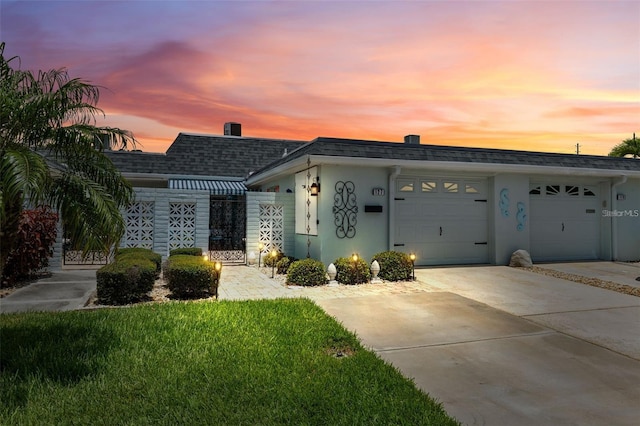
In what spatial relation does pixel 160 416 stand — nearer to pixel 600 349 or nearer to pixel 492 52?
pixel 600 349

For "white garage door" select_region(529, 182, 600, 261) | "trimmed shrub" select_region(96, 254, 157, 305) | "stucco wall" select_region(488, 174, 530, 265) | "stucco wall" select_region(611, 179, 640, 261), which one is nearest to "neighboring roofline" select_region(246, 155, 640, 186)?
"stucco wall" select_region(488, 174, 530, 265)

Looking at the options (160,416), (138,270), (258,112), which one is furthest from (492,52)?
(160,416)

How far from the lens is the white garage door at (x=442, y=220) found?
1180 centimetres

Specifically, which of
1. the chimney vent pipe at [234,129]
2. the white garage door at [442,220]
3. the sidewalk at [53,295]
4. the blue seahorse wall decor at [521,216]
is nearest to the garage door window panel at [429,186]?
the white garage door at [442,220]

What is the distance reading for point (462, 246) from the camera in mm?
12539

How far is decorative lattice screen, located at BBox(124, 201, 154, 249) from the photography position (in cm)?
1234

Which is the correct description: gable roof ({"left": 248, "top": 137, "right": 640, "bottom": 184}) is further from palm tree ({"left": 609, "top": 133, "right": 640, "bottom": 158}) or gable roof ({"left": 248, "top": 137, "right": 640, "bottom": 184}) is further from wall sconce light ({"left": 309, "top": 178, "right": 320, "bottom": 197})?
palm tree ({"left": 609, "top": 133, "right": 640, "bottom": 158})

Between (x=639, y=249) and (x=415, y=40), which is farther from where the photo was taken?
(x=639, y=249)

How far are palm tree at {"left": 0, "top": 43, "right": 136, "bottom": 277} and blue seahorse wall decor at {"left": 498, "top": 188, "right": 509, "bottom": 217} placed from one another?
37.4ft

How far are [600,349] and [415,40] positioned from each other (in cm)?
747

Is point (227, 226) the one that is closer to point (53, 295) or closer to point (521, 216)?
point (53, 295)

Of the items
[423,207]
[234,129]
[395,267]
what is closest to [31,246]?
[395,267]

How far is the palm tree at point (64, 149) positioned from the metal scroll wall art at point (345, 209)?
6372mm

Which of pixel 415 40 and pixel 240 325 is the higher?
pixel 415 40
